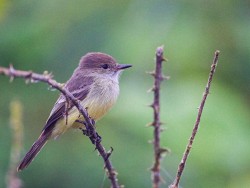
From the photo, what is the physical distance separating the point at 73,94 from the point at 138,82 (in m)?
1.59

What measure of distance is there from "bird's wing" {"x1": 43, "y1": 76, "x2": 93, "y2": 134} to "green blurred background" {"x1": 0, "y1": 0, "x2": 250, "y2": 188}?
2.91 feet

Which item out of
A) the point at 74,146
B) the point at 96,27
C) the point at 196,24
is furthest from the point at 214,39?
the point at 74,146

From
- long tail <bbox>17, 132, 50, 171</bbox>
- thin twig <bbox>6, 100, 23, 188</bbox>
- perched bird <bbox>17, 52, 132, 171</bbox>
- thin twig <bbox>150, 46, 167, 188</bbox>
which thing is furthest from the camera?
perched bird <bbox>17, 52, 132, 171</bbox>

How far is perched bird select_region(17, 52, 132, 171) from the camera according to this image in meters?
4.70

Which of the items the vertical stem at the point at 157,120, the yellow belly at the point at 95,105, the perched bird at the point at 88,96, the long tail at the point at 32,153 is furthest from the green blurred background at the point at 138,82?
the vertical stem at the point at 157,120

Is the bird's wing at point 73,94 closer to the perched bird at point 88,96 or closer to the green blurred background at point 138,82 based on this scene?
the perched bird at point 88,96

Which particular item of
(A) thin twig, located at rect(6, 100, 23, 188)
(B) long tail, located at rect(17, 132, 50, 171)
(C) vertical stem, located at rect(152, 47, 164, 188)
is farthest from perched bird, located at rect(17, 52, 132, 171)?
(C) vertical stem, located at rect(152, 47, 164, 188)

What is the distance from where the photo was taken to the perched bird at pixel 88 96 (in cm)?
470

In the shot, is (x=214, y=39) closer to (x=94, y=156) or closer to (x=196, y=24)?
(x=196, y=24)

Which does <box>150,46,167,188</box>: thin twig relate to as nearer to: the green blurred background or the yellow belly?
the yellow belly

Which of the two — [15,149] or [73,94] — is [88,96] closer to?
[73,94]

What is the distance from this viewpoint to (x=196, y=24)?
728 cm

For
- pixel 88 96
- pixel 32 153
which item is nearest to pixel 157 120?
pixel 32 153

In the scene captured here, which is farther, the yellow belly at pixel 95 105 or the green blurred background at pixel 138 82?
the green blurred background at pixel 138 82
